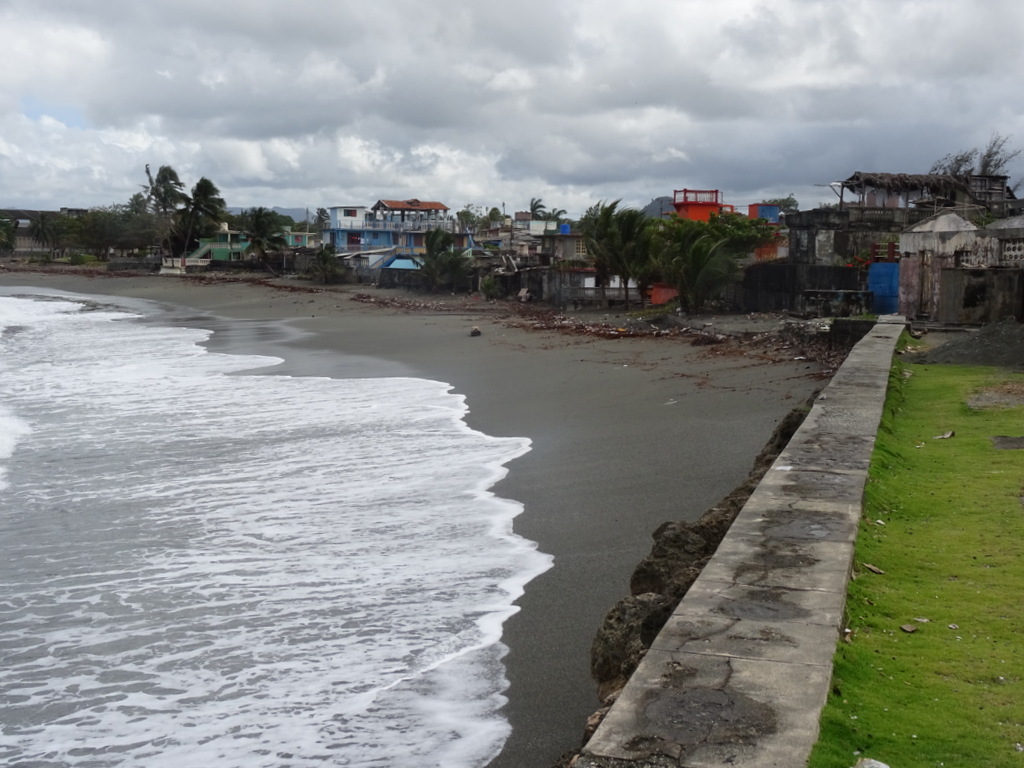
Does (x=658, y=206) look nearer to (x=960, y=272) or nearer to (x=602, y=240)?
(x=602, y=240)

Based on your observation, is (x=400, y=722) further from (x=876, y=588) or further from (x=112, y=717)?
(x=876, y=588)

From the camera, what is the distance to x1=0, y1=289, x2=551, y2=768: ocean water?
507cm

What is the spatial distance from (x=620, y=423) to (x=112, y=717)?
8.59m

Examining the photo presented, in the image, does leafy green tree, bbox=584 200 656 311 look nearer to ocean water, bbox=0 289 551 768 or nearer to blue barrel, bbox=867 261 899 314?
blue barrel, bbox=867 261 899 314

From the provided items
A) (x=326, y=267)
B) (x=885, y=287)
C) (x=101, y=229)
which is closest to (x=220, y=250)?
(x=101, y=229)

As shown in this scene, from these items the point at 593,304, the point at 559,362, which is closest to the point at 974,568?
the point at 559,362

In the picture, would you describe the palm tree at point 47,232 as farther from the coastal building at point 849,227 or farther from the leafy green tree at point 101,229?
the coastal building at point 849,227

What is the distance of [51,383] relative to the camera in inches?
768

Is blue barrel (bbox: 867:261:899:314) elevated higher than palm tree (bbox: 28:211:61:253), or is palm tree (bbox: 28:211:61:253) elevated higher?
palm tree (bbox: 28:211:61:253)

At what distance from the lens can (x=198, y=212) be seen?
8175 cm

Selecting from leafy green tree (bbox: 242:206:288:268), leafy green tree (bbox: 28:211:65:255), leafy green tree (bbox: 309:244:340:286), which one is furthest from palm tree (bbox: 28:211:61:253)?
leafy green tree (bbox: 309:244:340:286)

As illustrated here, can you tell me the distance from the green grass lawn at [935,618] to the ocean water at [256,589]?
1.92 m

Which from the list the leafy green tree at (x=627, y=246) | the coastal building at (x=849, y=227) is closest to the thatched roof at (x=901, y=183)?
the coastal building at (x=849, y=227)

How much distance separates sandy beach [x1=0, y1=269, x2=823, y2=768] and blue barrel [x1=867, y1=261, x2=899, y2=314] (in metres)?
5.21
